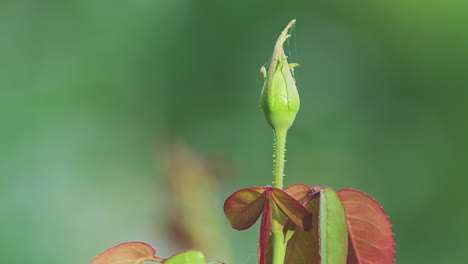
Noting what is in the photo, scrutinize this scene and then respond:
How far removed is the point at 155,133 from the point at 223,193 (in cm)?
74

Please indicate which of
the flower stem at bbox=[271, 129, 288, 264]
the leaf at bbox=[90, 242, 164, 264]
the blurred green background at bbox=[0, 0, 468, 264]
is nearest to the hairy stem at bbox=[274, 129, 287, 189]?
the flower stem at bbox=[271, 129, 288, 264]

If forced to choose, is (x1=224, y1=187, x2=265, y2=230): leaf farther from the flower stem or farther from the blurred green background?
the blurred green background

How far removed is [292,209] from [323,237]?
5cm

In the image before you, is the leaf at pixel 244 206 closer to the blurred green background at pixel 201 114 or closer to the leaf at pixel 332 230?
the leaf at pixel 332 230

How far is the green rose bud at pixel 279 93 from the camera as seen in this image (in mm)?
393

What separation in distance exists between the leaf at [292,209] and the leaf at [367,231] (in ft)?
0.16

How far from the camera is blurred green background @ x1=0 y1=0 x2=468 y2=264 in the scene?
2854 millimetres

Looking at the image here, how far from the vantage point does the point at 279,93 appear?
39cm

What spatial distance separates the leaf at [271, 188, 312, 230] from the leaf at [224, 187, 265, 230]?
2 cm

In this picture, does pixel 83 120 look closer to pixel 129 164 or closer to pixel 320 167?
pixel 129 164

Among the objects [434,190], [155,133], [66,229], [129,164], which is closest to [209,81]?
[155,133]

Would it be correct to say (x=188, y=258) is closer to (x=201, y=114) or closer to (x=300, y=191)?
(x=300, y=191)

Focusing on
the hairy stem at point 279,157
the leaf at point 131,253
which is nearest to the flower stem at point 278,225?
the hairy stem at point 279,157

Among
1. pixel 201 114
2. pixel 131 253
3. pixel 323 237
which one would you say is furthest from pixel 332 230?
pixel 201 114
